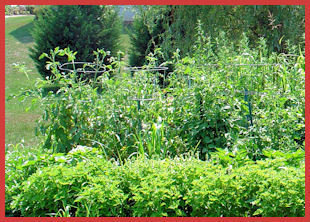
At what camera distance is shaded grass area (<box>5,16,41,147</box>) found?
6062mm

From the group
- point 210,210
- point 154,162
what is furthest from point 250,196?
point 154,162

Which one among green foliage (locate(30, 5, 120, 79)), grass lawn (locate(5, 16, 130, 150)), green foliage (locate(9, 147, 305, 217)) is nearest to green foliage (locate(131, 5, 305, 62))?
grass lawn (locate(5, 16, 130, 150))

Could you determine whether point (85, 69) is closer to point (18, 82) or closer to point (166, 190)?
point (18, 82)

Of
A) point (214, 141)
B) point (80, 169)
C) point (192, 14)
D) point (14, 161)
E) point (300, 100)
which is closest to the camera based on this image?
point (80, 169)

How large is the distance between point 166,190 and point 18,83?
10082 millimetres

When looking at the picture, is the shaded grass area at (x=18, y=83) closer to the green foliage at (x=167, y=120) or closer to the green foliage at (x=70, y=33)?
the green foliage at (x=167, y=120)

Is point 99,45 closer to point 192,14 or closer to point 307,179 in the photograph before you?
point 192,14

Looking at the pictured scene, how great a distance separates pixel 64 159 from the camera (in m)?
2.67

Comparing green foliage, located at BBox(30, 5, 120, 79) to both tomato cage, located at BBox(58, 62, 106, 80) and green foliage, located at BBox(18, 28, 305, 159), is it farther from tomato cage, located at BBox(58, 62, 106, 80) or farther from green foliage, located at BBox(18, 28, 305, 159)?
green foliage, located at BBox(18, 28, 305, 159)

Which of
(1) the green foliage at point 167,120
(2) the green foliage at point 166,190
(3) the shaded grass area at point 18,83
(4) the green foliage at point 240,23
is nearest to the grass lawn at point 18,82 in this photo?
(3) the shaded grass area at point 18,83

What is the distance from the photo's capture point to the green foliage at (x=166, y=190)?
2.24 meters

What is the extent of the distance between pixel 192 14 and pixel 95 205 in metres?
5.77

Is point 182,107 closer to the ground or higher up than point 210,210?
higher up

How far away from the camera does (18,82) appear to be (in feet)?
37.6
